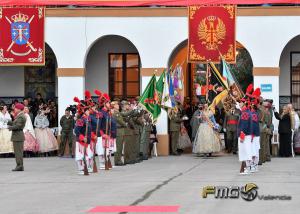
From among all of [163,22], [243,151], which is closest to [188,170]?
[243,151]

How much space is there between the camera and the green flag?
95.1 feet

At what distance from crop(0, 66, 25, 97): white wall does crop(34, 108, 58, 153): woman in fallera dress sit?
342 cm

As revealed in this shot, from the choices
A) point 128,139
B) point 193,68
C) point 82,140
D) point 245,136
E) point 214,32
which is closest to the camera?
point 245,136

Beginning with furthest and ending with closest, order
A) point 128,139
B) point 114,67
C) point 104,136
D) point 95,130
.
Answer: point 114,67 → point 128,139 → point 104,136 → point 95,130

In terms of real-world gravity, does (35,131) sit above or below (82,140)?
above

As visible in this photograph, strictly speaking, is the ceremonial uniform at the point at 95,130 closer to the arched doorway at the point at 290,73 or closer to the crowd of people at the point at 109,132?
the crowd of people at the point at 109,132

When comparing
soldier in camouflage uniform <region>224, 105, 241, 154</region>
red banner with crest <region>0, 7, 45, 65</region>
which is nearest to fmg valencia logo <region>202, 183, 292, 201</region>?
soldier in camouflage uniform <region>224, 105, 241, 154</region>

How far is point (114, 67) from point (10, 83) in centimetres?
395

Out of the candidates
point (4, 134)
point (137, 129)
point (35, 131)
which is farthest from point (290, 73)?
point (4, 134)

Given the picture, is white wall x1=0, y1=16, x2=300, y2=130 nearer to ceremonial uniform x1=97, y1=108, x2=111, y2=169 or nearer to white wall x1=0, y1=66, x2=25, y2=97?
white wall x1=0, y1=66, x2=25, y2=97

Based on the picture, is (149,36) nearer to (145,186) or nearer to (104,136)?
(104,136)

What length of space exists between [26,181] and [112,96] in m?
13.4

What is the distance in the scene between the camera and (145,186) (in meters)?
19.1

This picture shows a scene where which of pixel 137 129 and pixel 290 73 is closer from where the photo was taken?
pixel 137 129
